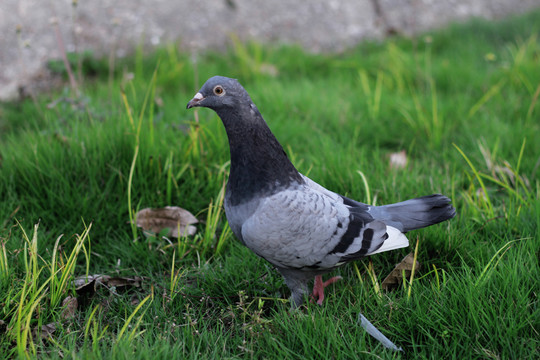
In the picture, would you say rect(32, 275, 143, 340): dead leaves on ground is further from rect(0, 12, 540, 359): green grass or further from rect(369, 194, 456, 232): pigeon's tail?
rect(369, 194, 456, 232): pigeon's tail

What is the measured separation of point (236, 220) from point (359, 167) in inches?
44.1

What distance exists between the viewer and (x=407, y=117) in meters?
3.65

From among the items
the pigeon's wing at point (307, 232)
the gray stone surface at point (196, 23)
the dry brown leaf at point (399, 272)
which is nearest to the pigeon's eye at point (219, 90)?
the pigeon's wing at point (307, 232)

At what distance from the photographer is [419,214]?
225 cm

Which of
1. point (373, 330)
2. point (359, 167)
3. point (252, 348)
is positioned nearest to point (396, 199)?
point (359, 167)

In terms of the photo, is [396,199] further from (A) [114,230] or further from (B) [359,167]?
(A) [114,230]

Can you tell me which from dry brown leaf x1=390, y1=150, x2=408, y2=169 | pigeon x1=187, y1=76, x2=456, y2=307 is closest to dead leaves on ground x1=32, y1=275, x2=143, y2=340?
pigeon x1=187, y1=76, x2=456, y2=307

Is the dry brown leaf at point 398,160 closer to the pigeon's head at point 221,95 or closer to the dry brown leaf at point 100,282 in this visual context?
the pigeon's head at point 221,95

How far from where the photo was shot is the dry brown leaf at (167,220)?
274cm

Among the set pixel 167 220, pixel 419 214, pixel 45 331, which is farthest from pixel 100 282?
pixel 419 214

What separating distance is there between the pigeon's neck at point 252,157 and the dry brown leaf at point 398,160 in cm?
128

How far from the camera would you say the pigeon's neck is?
Result: 2.11m

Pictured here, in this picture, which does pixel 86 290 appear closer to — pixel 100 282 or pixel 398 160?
pixel 100 282

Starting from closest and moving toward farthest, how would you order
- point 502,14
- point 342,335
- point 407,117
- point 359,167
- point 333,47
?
point 342,335
point 359,167
point 407,117
point 333,47
point 502,14
